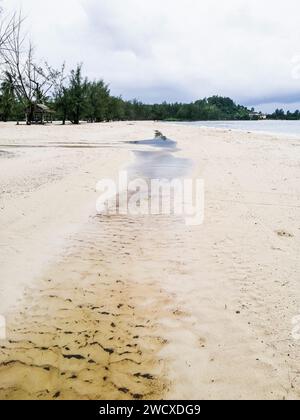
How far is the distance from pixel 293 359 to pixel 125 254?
2.89m

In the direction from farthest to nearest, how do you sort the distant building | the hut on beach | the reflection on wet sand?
the distant building < the hut on beach < the reflection on wet sand

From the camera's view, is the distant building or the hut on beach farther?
the distant building

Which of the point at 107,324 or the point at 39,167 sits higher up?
the point at 39,167

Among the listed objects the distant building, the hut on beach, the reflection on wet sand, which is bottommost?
the reflection on wet sand

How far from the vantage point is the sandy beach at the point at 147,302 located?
3037 millimetres

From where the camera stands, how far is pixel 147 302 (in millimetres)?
4188

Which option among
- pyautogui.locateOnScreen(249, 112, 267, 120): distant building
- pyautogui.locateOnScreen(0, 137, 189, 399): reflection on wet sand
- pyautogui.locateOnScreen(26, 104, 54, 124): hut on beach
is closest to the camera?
pyautogui.locateOnScreen(0, 137, 189, 399): reflection on wet sand

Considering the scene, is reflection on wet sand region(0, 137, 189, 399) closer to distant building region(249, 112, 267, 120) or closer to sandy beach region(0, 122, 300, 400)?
sandy beach region(0, 122, 300, 400)

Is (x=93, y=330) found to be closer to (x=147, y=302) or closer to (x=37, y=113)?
(x=147, y=302)

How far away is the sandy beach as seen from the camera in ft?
9.96

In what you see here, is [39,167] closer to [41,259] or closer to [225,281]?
[41,259]

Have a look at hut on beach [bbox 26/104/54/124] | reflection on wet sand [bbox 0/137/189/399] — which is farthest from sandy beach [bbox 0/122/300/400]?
hut on beach [bbox 26/104/54/124]
